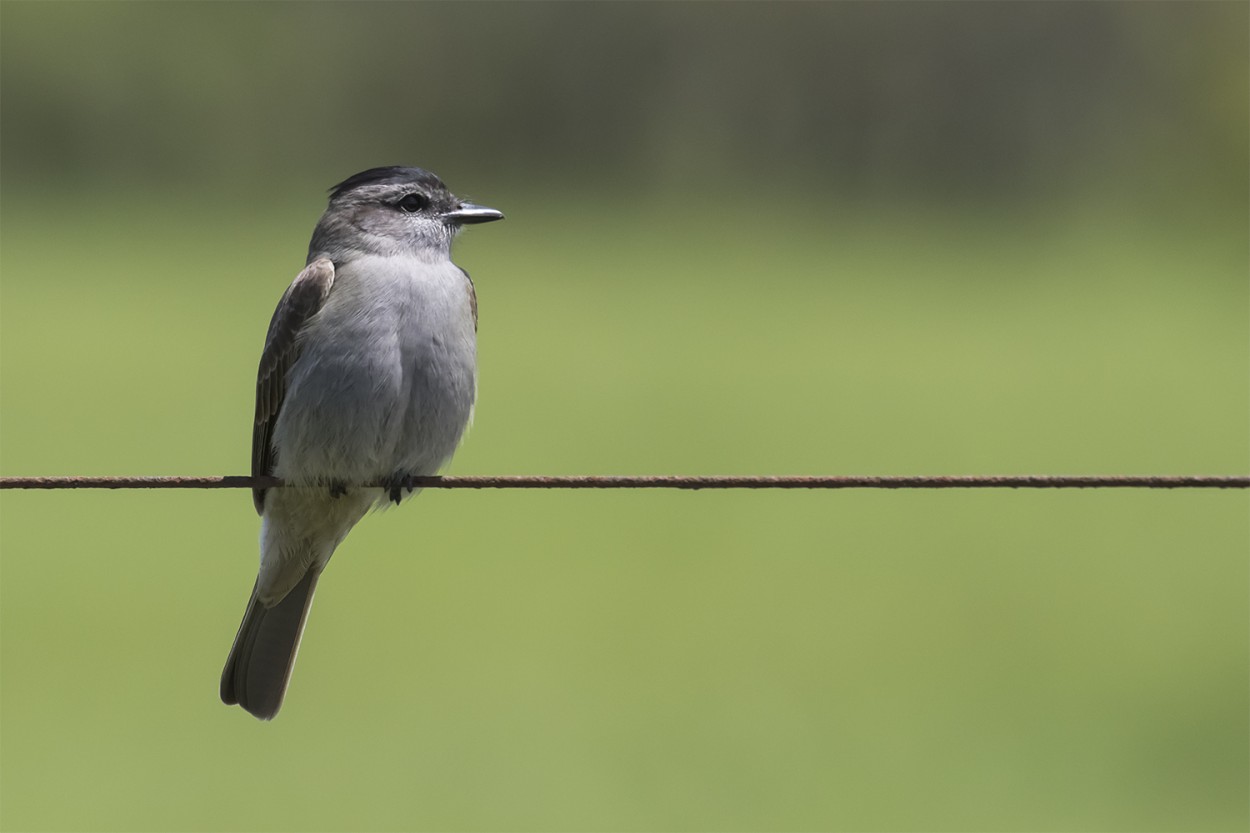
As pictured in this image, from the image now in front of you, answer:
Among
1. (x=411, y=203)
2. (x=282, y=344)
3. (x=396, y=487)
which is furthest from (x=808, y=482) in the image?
(x=411, y=203)

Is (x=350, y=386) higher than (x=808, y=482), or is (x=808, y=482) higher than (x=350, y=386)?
(x=808, y=482)

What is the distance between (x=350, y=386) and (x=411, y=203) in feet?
3.25

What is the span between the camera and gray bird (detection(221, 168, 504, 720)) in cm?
551

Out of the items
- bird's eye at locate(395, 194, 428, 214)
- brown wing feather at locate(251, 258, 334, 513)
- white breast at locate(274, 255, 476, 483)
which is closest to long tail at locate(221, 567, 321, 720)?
brown wing feather at locate(251, 258, 334, 513)

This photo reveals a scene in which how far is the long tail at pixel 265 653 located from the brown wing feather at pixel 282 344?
550 mm

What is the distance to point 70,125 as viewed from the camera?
3584 centimetres

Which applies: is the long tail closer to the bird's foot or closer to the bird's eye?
the bird's foot

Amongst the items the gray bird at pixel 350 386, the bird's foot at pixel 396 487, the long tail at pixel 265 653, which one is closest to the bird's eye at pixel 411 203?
the gray bird at pixel 350 386

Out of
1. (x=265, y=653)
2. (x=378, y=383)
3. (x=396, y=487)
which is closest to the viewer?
(x=378, y=383)

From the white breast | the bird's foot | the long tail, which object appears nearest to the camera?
the white breast

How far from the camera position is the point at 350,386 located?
5.48 meters

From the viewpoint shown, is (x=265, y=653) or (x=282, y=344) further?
(x=265, y=653)

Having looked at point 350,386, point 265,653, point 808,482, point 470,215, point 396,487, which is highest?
point 470,215

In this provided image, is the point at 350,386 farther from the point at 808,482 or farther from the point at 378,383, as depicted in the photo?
the point at 808,482
